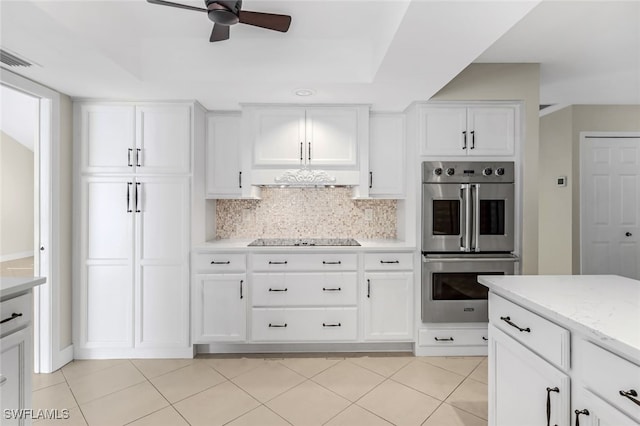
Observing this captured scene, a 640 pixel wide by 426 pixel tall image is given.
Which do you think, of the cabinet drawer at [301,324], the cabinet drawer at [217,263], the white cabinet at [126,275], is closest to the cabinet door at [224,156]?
the white cabinet at [126,275]

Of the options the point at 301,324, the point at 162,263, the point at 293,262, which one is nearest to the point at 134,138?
the point at 162,263

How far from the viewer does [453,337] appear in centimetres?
287

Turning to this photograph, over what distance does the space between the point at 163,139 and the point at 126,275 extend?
49.1 inches

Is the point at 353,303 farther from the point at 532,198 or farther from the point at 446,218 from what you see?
the point at 532,198

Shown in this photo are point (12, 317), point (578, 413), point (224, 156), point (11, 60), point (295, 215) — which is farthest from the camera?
point (295, 215)

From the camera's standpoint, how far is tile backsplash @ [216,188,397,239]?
3.50m

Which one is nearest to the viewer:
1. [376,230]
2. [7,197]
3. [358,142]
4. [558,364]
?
[558,364]

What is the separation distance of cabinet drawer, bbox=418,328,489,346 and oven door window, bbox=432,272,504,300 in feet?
1.00

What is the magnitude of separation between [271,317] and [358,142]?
1.82 metres

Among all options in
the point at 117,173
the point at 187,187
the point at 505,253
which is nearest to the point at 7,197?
the point at 117,173

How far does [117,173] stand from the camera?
2.81m

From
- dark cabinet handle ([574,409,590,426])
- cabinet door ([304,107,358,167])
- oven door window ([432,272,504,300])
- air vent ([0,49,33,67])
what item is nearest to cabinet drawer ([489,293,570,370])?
dark cabinet handle ([574,409,590,426])

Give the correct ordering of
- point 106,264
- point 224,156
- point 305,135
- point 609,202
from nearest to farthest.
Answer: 1. point 106,264
2. point 305,135
3. point 224,156
4. point 609,202

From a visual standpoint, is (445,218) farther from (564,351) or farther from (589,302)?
(564,351)
